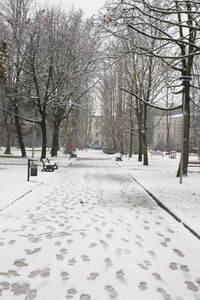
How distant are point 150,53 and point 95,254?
25.3ft

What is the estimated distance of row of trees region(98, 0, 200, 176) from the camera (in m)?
9.37

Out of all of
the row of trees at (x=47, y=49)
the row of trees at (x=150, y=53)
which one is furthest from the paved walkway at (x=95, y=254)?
the row of trees at (x=47, y=49)

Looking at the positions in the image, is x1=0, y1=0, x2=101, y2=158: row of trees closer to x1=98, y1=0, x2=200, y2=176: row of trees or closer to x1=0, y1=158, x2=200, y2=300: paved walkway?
x1=98, y1=0, x2=200, y2=176: row of trees

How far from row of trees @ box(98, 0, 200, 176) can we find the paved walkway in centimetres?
528

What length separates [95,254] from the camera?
5168 millimetres

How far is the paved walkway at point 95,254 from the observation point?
3943mm

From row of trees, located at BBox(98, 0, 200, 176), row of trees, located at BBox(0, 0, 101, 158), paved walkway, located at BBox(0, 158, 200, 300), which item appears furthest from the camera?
row of trees, located at BBox(0, 0, 101, 158)

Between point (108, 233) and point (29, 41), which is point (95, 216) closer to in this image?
point (108, 233)

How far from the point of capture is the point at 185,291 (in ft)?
13.0

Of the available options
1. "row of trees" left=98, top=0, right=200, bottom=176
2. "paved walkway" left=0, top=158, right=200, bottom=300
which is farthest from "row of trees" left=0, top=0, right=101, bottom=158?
"paved walkway" left=0, top=158, right=200, bottom=300

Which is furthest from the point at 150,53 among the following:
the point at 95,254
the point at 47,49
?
the point at 47,49

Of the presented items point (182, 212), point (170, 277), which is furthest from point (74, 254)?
point (182, 212)

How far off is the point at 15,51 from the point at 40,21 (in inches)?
145

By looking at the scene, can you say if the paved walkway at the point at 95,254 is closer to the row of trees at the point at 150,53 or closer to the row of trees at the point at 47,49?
the row of trees at the point at 150,53
